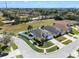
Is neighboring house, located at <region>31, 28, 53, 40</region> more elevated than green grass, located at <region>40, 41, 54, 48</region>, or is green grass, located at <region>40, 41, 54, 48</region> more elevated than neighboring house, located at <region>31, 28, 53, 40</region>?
neighboring house, located at <region>31, 28, 53, 40</region>

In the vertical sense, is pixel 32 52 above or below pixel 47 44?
below

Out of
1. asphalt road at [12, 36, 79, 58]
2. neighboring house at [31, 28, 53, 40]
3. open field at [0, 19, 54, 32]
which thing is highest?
open field at [0, 19, 54, 32]

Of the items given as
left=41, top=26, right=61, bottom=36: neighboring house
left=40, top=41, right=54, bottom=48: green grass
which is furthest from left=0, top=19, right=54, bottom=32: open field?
left=40, top=41, right=54, bottom=48: green grass

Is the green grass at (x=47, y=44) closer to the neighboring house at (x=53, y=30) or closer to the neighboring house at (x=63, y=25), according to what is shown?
the neighboring house at (x=53, y=30)

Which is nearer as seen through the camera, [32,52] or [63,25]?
[32,52]

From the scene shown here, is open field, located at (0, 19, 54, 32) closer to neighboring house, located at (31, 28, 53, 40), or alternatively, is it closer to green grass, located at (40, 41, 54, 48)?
neighboring house, located at (31, 28, 53, 40)

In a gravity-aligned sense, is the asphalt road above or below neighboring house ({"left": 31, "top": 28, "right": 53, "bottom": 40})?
below

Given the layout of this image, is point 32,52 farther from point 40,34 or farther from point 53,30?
point 53,30

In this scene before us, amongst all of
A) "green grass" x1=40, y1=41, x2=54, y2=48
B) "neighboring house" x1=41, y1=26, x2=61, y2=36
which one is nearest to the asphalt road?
"green grass" x1=40, y1=41, x2=54, y2=48

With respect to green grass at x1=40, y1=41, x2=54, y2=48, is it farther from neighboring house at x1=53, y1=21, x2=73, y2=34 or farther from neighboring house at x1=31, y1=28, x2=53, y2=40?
neighboring house at x1=53, y1=21, x2=73, y2=34

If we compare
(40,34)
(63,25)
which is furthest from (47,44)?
(63,25)

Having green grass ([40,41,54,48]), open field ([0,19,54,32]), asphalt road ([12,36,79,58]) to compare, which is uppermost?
open field ([0,19,54,32])
